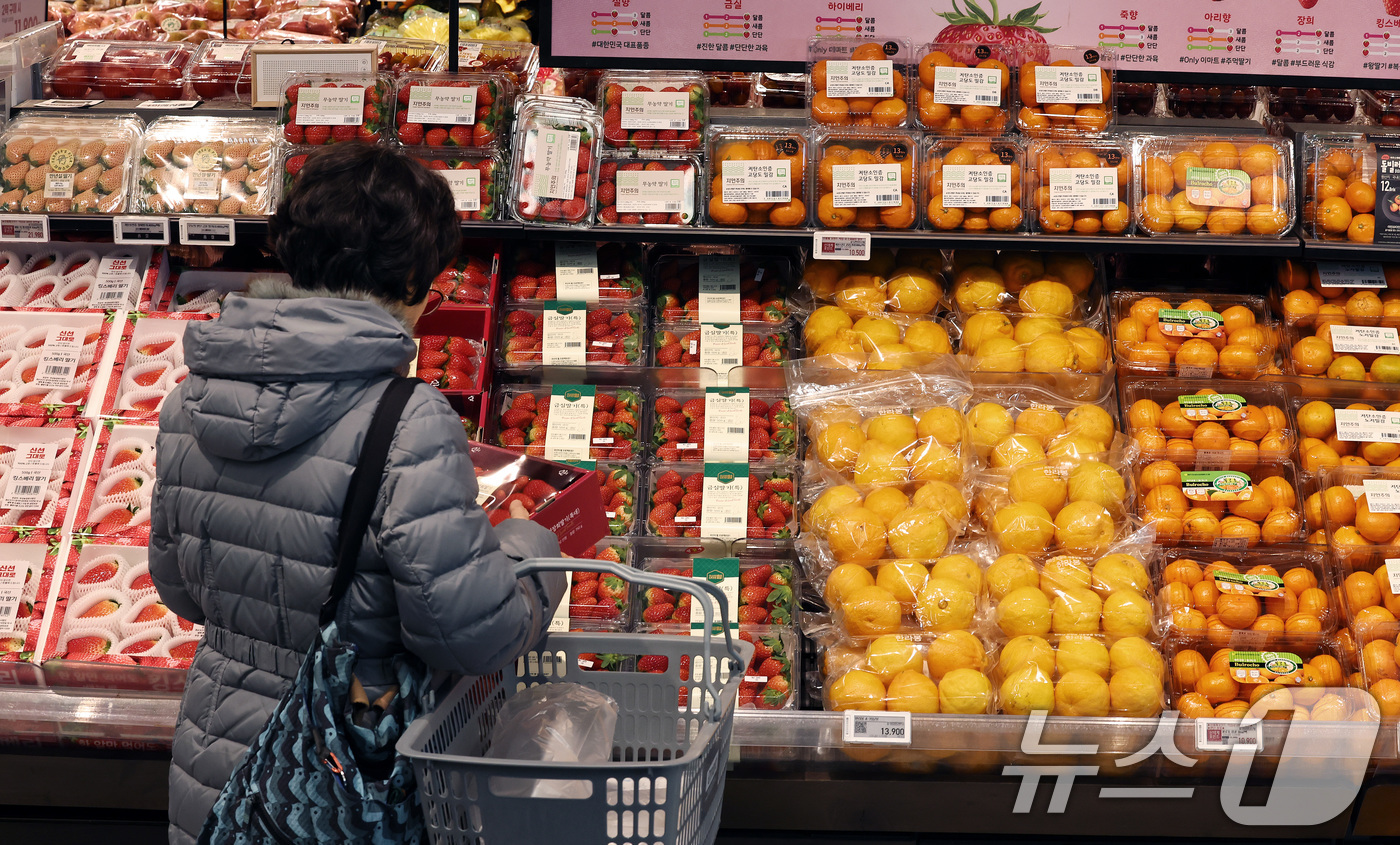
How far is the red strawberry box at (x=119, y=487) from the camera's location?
115 inches

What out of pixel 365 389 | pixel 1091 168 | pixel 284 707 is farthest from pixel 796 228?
pixel 284 707

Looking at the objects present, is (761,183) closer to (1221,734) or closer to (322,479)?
(1221,734)

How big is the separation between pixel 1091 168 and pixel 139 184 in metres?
2.74

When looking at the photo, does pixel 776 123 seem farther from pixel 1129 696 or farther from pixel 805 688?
pixel 1129 696

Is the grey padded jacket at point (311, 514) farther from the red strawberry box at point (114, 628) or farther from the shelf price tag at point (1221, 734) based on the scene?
the shelf price tag at point (1221, 734)

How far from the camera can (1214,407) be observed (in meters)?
3.04

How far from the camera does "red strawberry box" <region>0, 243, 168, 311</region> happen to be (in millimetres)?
3270

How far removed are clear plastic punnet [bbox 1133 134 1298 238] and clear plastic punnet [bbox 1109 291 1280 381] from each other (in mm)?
238

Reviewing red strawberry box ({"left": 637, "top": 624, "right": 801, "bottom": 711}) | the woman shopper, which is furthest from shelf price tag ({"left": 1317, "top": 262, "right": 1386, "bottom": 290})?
the woman shopper

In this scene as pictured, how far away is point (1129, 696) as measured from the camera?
8.19ft

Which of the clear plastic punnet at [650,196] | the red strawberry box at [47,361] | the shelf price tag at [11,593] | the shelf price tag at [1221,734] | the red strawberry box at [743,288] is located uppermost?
the clear plastic punnet at [650,196]

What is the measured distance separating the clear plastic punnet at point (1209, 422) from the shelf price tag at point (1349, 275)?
395 mm

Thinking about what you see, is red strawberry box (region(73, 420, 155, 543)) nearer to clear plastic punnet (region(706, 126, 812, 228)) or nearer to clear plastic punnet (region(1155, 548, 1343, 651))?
clear plastic punnet (region(706, 126, 812, 228))

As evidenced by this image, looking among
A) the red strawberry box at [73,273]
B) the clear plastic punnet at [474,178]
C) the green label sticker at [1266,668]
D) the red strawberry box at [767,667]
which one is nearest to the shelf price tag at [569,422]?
the clear plastic punnet at [474,178]
